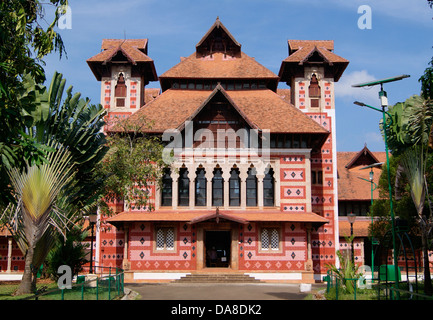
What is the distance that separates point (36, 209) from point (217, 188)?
16.4 metres

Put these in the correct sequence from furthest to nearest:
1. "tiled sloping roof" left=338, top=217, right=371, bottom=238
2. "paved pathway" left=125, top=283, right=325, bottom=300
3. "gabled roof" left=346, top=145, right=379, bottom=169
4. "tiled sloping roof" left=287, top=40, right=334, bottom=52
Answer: "gabled roof" left=346, top=145, right=379, bottom=169 < "tiled sloping roof" left=287, top=40, right=334, bottom=52 < "tiled sloping roof" left=338, top=217, right=371, bottom=238 < "paved pathway" left=125, top=283, right=325, bottom=300

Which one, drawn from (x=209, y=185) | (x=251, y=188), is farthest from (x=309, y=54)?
(x=209, y=185)

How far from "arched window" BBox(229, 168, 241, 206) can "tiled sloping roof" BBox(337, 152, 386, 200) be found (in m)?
12.8

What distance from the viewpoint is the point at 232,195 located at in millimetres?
31703

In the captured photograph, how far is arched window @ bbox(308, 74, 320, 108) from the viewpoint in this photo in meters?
36.8

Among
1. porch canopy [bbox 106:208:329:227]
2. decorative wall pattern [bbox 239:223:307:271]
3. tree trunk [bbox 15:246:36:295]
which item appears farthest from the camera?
decorative wall pattern [bbox 239:223:307:271]

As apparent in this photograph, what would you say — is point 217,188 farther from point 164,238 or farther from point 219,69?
point 219,69

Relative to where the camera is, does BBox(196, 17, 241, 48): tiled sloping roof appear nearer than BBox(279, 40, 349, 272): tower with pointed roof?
No

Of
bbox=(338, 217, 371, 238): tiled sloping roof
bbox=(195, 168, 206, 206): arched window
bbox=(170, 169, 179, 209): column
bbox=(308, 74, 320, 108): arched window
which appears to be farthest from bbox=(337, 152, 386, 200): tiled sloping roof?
bbox=(170, 169, 179, 209): column

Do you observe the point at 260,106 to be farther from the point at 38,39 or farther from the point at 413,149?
the point at 38,39

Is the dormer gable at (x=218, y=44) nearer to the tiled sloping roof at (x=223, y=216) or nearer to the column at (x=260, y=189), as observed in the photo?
the column at (x=260, y=189)

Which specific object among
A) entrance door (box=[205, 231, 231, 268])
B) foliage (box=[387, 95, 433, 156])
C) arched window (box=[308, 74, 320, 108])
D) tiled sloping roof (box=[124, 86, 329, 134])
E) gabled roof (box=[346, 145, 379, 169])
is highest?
arched window (box=[308, 74, 320, 108])

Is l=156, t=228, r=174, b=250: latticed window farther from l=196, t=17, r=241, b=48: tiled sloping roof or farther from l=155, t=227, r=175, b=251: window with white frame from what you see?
l=196, t=17, r=241, b=48: tiled sloping roof
